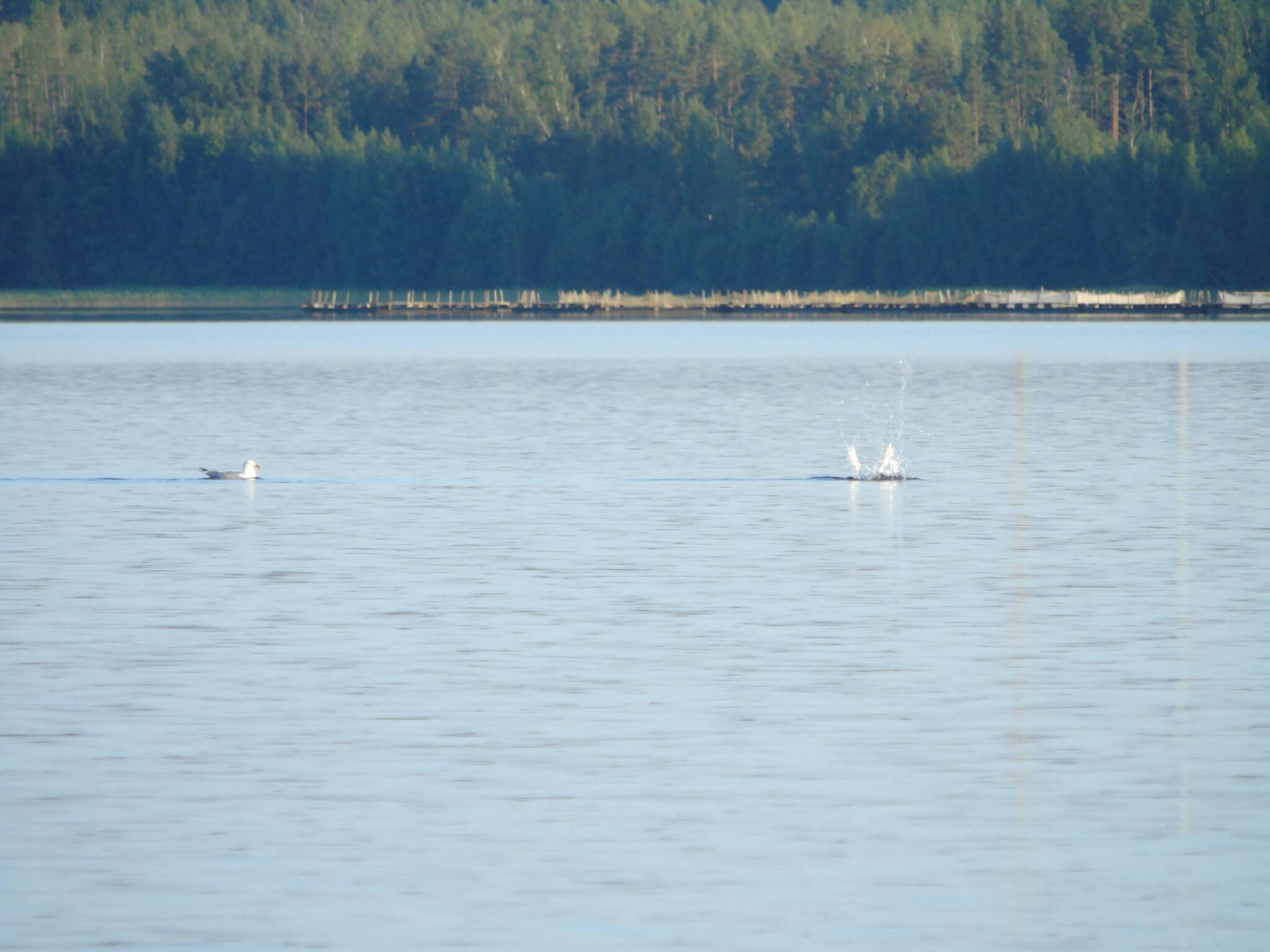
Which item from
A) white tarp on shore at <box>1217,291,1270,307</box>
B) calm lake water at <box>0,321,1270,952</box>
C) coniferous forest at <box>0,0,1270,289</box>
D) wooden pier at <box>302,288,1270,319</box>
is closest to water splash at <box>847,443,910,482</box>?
calm lake water at <box>0,321,1270,952</box>

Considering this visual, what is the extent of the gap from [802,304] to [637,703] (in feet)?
399

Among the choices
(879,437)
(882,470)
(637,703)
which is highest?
(637,703)

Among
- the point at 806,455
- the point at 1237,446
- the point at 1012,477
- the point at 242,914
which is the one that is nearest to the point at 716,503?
the point at 1012,477

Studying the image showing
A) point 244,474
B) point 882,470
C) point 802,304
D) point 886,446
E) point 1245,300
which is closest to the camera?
point 244,474

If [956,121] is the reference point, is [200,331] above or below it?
below

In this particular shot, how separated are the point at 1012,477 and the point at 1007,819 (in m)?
20.3

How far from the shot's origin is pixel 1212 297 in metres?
128

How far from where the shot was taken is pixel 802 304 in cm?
13538

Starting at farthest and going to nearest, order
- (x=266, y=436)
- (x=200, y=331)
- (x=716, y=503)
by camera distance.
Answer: (x=200, y=331), (x=266, y=436), (x=716, y=503)

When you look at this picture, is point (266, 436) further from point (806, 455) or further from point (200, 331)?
point (200, 331)

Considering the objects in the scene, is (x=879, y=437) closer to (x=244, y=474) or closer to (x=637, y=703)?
(x=244, y=474)

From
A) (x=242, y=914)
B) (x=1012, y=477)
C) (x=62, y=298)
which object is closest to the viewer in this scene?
(x=242, y=914)

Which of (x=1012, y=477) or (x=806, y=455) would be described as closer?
(x=1012, y=477)

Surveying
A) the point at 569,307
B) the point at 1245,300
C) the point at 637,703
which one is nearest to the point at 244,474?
the point at 637,703
